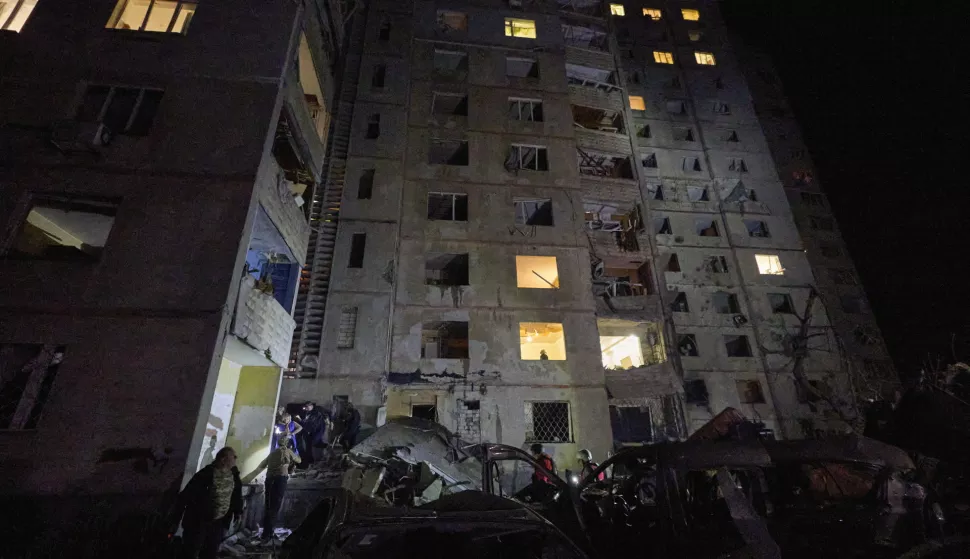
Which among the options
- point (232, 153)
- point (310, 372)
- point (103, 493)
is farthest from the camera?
point (310, 372)

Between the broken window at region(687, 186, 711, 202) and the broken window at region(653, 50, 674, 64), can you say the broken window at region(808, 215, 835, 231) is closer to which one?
the broken window at region(687, 186, 711, 202)

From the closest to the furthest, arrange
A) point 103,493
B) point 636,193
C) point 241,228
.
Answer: point 103,493 → point 241,228 → point 636,193

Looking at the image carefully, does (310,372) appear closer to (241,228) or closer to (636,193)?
(241,228)

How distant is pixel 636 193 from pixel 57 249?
20.9m

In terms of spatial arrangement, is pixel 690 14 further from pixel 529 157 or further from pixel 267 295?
pixel 267 295

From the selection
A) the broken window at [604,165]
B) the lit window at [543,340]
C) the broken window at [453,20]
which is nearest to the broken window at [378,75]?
the broken window at [453,20]

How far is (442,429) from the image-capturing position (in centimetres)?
1023

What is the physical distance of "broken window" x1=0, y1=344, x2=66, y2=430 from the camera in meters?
7.40

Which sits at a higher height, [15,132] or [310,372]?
[15,132]

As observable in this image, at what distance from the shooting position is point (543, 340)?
17750 mm

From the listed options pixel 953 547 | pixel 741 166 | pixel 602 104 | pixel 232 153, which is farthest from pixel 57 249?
pixel 741 166

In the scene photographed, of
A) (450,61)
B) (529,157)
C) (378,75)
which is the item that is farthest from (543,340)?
(450,61)

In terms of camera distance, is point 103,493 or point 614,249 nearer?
point 103,493

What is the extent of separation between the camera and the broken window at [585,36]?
24.4 meters
